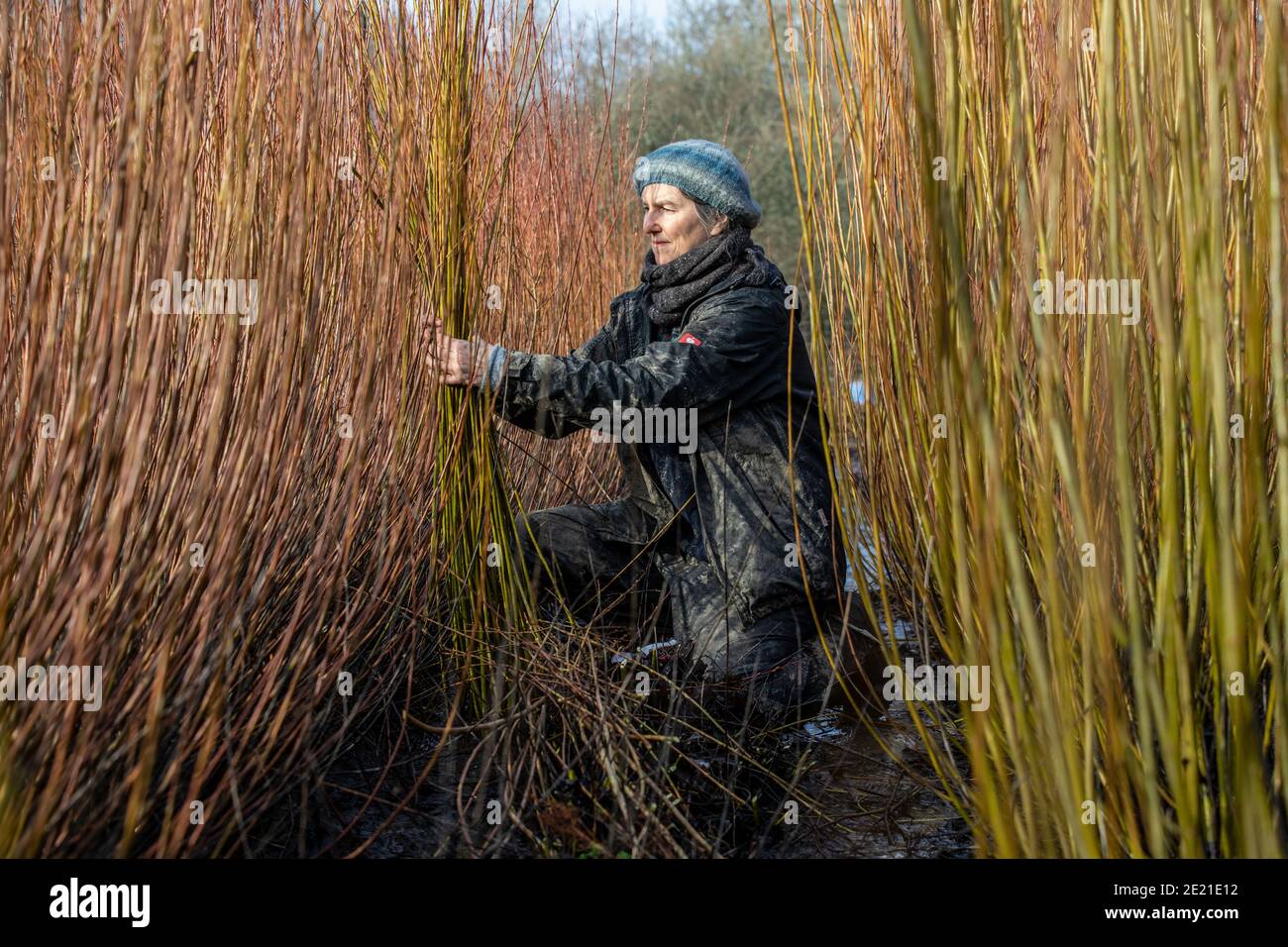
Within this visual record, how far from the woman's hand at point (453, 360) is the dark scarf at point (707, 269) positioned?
68 centimetres

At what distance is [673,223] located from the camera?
2.38 m

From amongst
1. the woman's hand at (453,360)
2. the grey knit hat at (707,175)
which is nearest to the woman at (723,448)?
the grey knit hat at (707,175)

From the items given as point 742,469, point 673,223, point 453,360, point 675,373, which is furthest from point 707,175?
point 453,360

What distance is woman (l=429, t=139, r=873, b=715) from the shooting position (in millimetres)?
2160

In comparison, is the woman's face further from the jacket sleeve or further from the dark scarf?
the jacket sleeve

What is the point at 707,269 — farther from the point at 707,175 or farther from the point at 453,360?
the point at 453,360

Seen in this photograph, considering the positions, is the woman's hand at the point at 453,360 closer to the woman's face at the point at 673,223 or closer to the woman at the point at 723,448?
the woman at the point at 723,448

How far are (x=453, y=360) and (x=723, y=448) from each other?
748 mm

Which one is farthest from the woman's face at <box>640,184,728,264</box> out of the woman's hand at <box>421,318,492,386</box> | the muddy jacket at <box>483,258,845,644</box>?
the woman's hand at <box>421,318,492,386</box>

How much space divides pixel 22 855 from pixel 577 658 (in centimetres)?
97

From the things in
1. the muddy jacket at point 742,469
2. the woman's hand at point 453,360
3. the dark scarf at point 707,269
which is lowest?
the muddy jacket at point 742,469

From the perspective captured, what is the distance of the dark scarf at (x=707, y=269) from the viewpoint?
2295mm

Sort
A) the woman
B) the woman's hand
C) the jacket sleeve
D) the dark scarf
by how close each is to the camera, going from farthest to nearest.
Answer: the dark scarf < the woman < the jacket sleeve < the woman's hand

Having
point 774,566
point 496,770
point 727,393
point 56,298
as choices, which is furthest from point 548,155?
point 56,298
